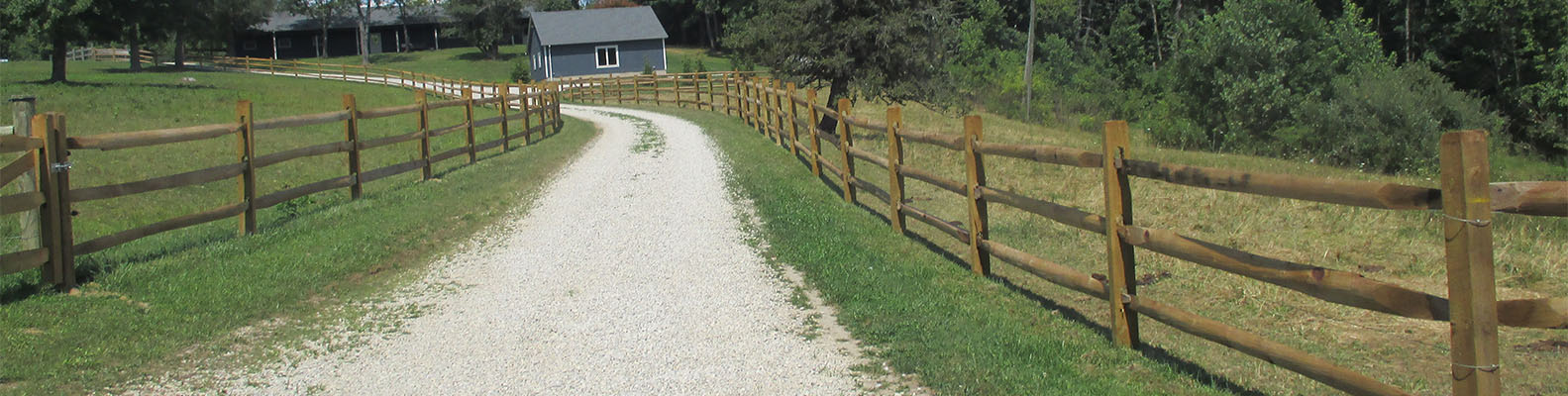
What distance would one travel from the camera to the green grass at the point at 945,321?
17.8 feet

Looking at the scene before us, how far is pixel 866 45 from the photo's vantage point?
25.8 meters

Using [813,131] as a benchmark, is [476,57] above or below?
above

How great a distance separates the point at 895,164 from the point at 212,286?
5538mm

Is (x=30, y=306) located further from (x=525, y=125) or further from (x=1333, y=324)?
(x=525, y=125)

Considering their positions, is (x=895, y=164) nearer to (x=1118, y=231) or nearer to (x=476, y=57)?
(x=1118, y=231)

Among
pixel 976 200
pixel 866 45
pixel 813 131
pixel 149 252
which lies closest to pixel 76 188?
pixel 149 252

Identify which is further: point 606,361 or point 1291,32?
point 1291,32

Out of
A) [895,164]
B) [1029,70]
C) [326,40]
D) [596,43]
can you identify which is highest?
[326,40]

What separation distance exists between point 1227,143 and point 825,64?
19.1 meters

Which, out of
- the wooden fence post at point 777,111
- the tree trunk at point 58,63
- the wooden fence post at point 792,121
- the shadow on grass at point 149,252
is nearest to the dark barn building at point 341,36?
the tree trunk at point 58,63

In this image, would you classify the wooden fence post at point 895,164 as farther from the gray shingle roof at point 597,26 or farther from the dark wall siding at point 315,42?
the dark wall siding at point 315,42

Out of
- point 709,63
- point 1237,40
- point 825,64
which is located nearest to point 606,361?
point 825,64

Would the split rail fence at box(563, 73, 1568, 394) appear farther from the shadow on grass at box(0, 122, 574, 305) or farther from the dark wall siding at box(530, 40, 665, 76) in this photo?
the dark wall siding at box(530, 40, 665, 76)

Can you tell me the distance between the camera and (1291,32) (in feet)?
129
